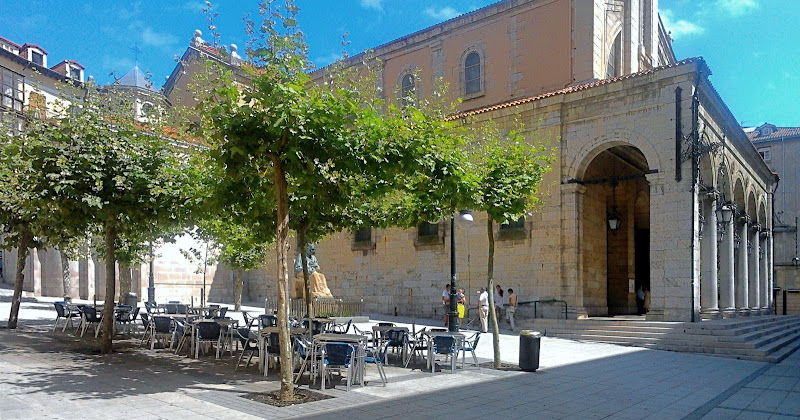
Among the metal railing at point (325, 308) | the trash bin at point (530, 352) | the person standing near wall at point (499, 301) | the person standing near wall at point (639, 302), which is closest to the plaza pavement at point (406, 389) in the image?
the trash bin at point (530, 352)

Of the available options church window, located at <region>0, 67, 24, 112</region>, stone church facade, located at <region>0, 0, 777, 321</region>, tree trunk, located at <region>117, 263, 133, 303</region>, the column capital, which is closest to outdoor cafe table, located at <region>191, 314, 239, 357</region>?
stone church facade, located at <region>0, 0, 777, 321</region>

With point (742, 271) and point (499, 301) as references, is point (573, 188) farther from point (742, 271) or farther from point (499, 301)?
point (742, 271)

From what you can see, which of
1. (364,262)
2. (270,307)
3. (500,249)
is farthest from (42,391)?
(364,262)

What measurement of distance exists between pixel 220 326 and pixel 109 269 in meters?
2.64

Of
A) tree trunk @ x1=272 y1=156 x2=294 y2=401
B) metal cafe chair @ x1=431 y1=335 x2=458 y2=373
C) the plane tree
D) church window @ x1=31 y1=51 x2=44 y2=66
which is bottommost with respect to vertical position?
metal cafe chair @ x1=431 y1=335 x2=458 y2=373

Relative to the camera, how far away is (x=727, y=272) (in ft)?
70.6

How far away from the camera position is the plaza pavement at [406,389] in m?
7.54

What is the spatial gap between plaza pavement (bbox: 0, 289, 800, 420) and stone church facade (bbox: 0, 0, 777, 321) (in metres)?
5.82

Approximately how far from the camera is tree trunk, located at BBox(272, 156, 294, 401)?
26.1 ft

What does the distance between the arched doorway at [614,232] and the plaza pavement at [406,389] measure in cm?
813

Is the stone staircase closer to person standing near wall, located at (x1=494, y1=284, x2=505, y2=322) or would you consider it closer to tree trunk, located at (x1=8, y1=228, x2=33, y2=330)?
person standing near wall, located at (x1=494, y1=284, x2=505, y2=322)

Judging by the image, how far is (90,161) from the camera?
417 inches

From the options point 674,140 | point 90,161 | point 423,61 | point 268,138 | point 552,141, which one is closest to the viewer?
point 268,138

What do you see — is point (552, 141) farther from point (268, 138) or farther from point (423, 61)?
point (268, 138)
